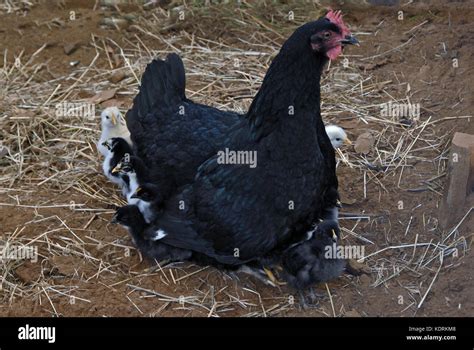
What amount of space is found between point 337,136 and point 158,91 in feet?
4.22

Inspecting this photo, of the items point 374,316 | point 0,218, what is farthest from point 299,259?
point 0,218

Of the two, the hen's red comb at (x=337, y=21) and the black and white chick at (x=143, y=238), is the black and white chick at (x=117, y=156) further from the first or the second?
the hen's red comb at (x=337, y=21)

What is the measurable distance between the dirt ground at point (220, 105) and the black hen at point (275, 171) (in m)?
0.34

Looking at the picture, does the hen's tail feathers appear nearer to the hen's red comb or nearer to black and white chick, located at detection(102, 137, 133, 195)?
black and white chick, located at detection(102, 137, 133, 195)

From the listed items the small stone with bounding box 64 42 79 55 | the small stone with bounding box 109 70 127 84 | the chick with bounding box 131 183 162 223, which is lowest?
the chick with bounding box 131 183 162 223

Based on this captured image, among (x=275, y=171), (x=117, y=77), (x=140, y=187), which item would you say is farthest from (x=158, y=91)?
(x=117, y=77)

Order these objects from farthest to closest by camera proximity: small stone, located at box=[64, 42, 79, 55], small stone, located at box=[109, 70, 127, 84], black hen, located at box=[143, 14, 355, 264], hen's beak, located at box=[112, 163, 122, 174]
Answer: small stone, located at box=[64, 42, 79, 55]
small stone, located at box=[109, 70, 127, 84]
hen's beak, located at box=[112, 163, 122, 174]
black hen, located at box=[143, 14, 355, 264]

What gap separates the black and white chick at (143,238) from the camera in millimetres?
5387

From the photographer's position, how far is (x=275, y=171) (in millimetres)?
5074

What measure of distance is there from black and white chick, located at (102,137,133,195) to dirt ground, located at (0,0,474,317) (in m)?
0.22

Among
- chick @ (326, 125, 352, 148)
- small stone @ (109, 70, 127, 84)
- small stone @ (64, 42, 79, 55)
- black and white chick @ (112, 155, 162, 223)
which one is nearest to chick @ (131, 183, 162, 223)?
black and white chick @ (112, 155, 162, 223)

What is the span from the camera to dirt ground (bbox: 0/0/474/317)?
17.0 feet

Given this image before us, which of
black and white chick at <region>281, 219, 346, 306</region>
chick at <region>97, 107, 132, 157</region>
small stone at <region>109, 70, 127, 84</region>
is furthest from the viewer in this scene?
small stone at <region>109, 70, 127, 84</region>
